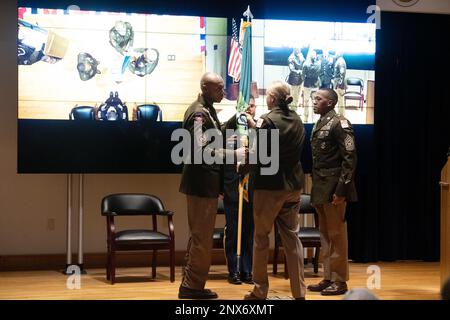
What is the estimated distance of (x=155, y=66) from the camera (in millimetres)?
7105

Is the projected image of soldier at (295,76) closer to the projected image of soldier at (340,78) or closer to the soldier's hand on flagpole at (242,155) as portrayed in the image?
the projected image of soldier at (340,78)

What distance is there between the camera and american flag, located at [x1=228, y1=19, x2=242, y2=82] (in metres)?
7.05

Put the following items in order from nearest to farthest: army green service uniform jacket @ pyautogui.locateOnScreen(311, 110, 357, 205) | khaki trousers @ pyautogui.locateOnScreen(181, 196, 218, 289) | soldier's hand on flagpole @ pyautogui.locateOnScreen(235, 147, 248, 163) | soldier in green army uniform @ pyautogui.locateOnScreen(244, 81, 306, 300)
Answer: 1. soldier in green army uniform @ pyautogui.locateOnScreen(244, 81, 306, 300)
2. soldier's hand on flagpole @ pyautogui.locateOnScreen(235, 147, 248, 163)
3. khaki trousers @ pyautogui.locateOnScreen(181, 196, 218, 289)
4. army green service uniform jacket @ pyautogui.locateOnScreen(311, 110, 357, 205)

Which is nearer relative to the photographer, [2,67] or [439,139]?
[2,67]

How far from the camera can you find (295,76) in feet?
24.0

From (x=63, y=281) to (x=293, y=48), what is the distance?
10.2 ft

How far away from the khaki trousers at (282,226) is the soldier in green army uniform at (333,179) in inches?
25.5

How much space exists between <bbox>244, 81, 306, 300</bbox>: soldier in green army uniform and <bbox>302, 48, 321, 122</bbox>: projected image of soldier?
2.18 metres

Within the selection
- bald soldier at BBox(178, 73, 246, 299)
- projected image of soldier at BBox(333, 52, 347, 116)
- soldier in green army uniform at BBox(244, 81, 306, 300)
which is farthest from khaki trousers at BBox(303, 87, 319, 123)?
soldier in green army uniform at BBox(244, 81, 306, 300)

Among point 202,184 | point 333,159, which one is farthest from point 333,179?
point 202,184

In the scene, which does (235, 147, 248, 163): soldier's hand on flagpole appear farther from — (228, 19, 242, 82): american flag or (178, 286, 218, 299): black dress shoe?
(228, 19, 242, 82): american flag

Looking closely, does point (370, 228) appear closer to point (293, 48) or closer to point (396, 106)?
point (396, 106)
